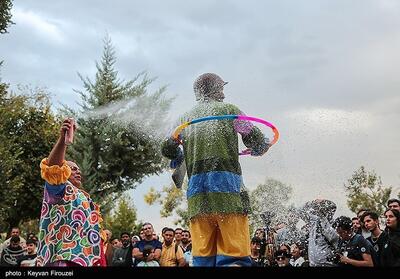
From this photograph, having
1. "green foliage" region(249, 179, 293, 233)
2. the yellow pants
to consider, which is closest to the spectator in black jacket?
"green foliage" region(249, 179, 293, 233)

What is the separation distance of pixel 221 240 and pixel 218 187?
53cm

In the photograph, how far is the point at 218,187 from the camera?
5.79 m

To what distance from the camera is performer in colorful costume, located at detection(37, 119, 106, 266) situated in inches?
188

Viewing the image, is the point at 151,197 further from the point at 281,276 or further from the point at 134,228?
the point at 281,276

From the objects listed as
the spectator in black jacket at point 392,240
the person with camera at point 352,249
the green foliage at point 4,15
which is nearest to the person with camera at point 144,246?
the person with camera at point 352,249

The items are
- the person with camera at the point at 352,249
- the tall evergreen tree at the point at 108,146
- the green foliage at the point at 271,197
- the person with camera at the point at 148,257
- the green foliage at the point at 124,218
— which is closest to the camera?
the green foliage at the point at 271,197

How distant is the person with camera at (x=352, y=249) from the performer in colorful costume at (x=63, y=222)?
4.24m

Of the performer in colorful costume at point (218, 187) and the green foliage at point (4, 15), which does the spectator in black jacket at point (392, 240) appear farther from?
the green foliage at point (4, 15)

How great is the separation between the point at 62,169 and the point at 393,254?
4.90 m

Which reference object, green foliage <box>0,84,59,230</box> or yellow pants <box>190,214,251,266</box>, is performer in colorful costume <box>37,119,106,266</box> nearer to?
yellow pants <box>190,214,251,266</box>

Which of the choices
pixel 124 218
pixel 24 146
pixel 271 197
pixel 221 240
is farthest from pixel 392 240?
pixel 124 218

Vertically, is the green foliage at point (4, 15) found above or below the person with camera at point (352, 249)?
above

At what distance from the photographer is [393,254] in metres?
7.69

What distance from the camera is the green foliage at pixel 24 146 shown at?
1035 inches
